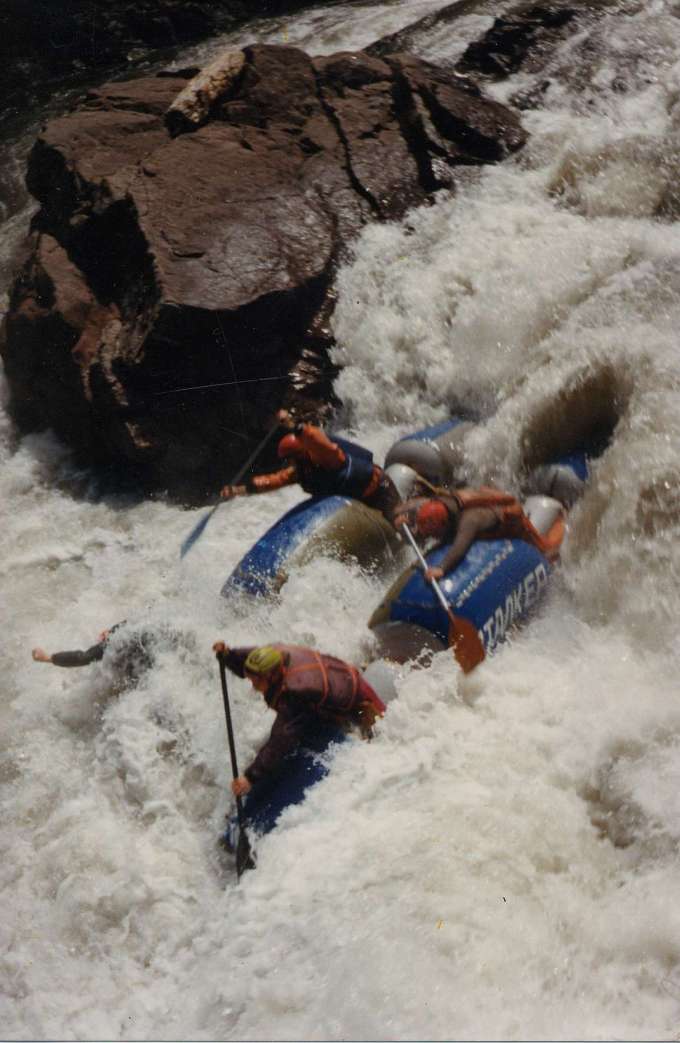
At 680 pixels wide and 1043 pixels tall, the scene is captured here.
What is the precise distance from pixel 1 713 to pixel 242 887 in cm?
177

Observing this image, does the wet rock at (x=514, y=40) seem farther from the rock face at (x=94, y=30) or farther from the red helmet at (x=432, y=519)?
the red helmet at (x=432, y=519)

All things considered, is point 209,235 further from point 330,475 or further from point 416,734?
point 416,734

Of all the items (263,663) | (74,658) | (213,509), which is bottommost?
(213,509)

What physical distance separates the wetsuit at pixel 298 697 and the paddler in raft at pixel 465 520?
85cm

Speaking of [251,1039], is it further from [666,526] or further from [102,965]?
[666,526]

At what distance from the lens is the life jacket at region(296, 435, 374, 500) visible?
4.51 meters

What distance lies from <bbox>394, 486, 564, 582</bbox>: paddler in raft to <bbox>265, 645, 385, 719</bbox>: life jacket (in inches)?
31.8

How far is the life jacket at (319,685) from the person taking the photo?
330cm

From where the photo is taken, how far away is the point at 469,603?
3.88m

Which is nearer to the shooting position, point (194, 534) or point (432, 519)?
point (432, 519)

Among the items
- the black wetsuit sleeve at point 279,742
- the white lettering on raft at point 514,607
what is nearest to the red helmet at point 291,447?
the white lettering on raft at point 514,607

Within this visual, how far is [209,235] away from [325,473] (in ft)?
6.85

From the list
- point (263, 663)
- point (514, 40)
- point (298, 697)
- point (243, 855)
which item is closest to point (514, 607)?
point (298, 697)

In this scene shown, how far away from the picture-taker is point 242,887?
10.6 ft
